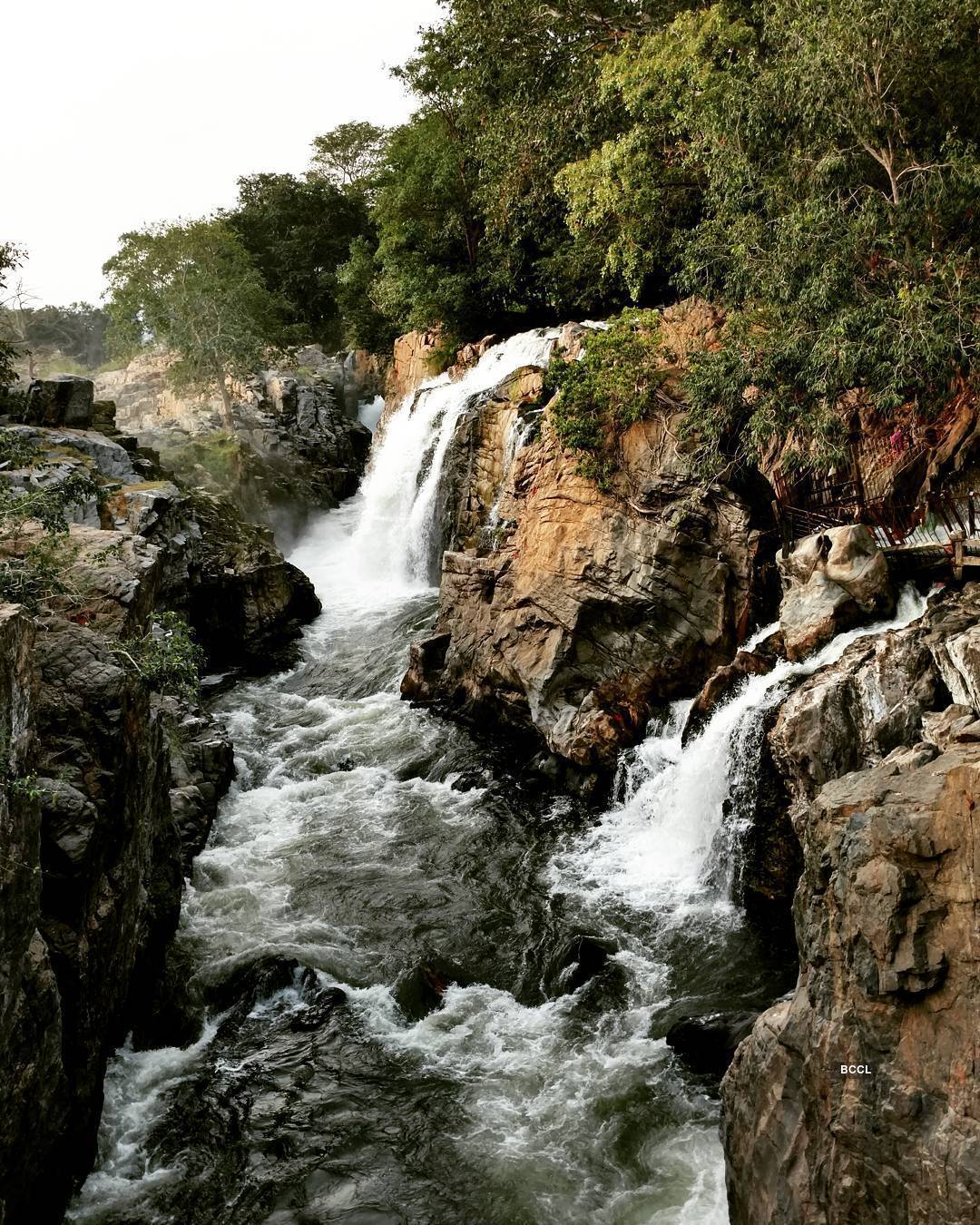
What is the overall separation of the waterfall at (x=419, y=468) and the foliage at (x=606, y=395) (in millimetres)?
7180

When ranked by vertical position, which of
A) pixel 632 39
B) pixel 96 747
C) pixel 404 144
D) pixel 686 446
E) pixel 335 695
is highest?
pixel 404 144

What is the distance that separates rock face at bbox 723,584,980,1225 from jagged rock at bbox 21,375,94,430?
21183mm

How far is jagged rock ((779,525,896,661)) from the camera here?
12375 mm

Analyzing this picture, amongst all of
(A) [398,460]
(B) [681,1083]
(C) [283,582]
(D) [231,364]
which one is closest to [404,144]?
(D) [231,364]

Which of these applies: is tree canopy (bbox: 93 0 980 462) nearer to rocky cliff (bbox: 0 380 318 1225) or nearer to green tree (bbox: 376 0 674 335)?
green tree (bbox: 376 0 674 335)

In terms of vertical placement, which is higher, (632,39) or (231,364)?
(632,39)

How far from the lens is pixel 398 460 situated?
30.0 m

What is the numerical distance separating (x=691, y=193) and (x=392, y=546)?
14.5 metres

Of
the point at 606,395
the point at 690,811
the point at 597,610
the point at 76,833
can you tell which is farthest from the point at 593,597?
the point at 76,833

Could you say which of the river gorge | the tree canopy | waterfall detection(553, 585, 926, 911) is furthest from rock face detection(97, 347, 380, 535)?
waterfall detection(553, 585, 926, 911)

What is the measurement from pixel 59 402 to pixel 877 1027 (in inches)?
899

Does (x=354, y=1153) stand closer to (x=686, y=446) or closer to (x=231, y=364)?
(x=686, y=446)

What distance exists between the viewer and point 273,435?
117 ft

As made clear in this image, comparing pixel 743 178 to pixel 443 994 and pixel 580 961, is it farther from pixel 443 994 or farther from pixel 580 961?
pixel 443 994
